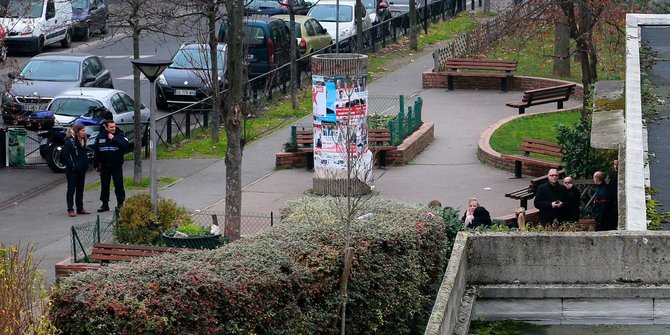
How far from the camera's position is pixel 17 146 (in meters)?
24.6

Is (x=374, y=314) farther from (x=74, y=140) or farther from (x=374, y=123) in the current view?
(x=374, y=123)

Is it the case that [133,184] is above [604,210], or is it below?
below

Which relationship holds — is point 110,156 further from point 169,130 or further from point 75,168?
point 169,130

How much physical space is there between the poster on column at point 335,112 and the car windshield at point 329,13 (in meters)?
18.8

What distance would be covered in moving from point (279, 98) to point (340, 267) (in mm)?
18574

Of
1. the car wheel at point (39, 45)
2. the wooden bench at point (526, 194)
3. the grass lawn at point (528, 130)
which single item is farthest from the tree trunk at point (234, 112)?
the car wheel at point (39, 45)

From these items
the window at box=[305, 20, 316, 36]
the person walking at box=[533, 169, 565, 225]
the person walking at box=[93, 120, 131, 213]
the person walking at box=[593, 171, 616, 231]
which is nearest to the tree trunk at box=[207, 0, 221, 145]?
the person walking at box=[93, 120, 131, 213]

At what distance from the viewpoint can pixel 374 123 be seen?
2478cm

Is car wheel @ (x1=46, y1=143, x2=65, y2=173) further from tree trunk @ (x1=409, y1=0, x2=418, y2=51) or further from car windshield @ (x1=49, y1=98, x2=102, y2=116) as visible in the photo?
tree trunk @ (x1=409, y1=0, x2=418, y2=51)

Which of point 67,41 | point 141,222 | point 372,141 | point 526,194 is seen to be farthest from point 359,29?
point 141,222

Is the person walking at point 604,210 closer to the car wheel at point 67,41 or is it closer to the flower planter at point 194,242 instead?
the flower planter at point 194,242

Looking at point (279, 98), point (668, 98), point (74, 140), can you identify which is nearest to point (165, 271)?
point (74, 140)

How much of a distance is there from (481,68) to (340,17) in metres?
7.81

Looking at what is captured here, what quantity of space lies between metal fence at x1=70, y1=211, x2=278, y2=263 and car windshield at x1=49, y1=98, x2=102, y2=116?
243 inches
